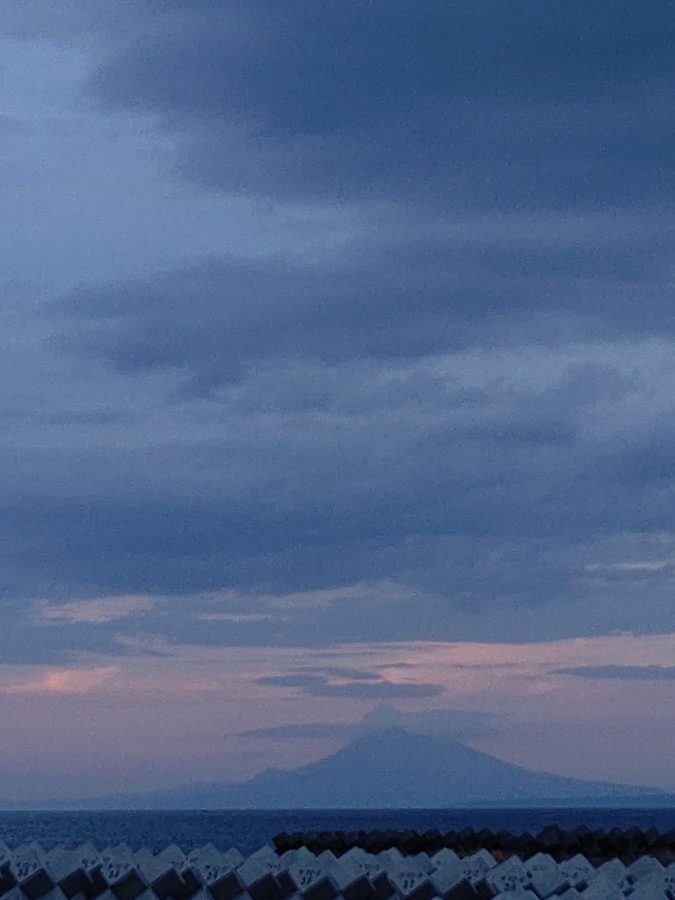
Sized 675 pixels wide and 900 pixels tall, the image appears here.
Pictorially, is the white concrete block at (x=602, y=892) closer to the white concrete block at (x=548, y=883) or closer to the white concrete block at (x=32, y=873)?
the white concrete block at (x=548, y=883)

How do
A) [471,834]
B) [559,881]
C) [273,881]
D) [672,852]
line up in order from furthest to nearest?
[471,834] < [672,852] < [559,881] < [273,881]

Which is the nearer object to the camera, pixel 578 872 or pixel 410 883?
pixel 410 883

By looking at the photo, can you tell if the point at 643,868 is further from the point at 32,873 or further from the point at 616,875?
the point at 32,873

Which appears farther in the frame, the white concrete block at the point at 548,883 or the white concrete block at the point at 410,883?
the white concrete block at the point at 548,883

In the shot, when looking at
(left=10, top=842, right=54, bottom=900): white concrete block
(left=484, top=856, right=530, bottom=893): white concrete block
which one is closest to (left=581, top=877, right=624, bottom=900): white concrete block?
(left=484, top=856, right=530, bottom=893): white concrete block

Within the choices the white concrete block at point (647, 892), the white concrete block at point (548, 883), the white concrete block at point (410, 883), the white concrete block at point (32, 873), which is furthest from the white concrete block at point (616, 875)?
the white concrete block at point (32, 873)

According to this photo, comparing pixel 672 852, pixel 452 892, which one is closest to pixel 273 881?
pixel 452 892

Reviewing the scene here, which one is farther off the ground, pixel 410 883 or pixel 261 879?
pixel 261 879

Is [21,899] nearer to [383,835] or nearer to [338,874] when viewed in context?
[338,874]

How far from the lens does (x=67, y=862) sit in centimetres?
1734

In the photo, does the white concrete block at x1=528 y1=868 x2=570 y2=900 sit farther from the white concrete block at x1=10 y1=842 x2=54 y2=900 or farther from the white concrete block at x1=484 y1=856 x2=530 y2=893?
the white concrete block at x1=10 y1=842 x2=54 y2=900

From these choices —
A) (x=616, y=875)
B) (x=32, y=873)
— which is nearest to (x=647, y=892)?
(x=616, y=875)

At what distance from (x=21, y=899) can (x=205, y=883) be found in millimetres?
1796

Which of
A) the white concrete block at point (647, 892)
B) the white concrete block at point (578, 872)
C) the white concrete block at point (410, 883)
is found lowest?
the white concrete block at point (647, 892)
